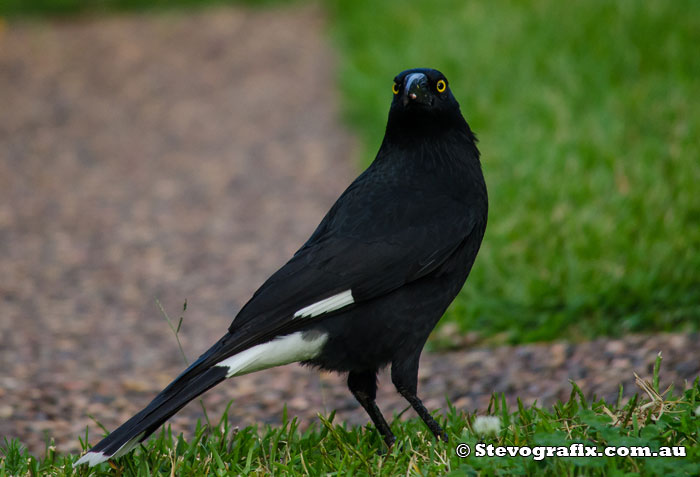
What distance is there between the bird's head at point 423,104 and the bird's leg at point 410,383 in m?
0.86

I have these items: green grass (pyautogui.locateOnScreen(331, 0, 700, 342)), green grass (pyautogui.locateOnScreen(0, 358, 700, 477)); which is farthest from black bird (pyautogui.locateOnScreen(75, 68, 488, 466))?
green grass (pyautogui.locateOnScreen(331, 0, 700, 342))

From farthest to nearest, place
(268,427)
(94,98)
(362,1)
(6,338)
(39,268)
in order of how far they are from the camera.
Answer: (362,1), (94,98), (39,268), (6,338), (268,427)

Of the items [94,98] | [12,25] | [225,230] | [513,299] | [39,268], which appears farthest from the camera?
[12,25]

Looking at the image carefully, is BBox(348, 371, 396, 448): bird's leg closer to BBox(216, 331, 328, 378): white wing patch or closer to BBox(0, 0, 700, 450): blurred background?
BBox(216, 331, 328, 378): white wing patch

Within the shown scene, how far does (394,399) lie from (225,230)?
3217 millimetres

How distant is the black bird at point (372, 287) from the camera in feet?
9.21

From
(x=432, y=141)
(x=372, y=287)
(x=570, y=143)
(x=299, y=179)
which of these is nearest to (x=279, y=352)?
(x=372, y=287)

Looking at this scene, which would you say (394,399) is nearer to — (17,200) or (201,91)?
(17,200)

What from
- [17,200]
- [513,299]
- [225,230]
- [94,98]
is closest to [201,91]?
[94,98]

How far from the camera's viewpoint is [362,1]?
1128 centimetres

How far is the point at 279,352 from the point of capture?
287cm

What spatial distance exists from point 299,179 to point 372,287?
199 inches

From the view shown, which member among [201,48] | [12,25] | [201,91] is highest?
[12,25]

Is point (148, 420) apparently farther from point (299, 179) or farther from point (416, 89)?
point (299, 179)
